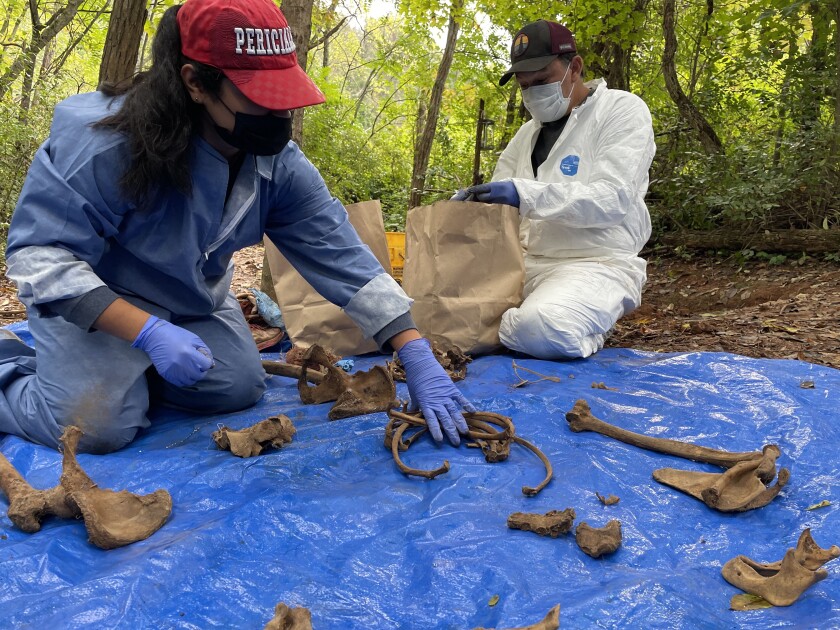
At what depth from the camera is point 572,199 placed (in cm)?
316

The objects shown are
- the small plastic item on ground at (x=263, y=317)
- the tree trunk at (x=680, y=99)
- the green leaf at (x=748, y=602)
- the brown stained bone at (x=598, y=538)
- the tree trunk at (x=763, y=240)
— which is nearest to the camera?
the green leaf at (x=748, y=602)

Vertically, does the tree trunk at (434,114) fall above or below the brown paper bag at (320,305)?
above

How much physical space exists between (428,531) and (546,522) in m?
0.28

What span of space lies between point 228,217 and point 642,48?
613 cm

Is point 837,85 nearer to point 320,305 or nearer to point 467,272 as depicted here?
point 467,272

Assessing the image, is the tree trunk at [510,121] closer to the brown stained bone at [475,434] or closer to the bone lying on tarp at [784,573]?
the brown stained bone at [475,434]

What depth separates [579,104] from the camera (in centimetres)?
352

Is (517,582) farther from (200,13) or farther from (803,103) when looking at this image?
(803,103)

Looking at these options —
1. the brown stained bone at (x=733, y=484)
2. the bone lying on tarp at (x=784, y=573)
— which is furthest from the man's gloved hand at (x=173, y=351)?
the bone lying on tarp at (x=784, y=573)

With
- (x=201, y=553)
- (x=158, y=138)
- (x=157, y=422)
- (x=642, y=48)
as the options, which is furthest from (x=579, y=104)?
(x=642, y=48)

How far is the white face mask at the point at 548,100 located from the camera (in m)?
3.42

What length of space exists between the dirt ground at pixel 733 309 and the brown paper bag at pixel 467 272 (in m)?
0.86

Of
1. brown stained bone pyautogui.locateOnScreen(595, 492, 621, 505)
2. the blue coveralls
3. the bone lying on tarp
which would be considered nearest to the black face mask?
the blue coveralls

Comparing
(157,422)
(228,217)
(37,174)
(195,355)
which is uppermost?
(37,174)
